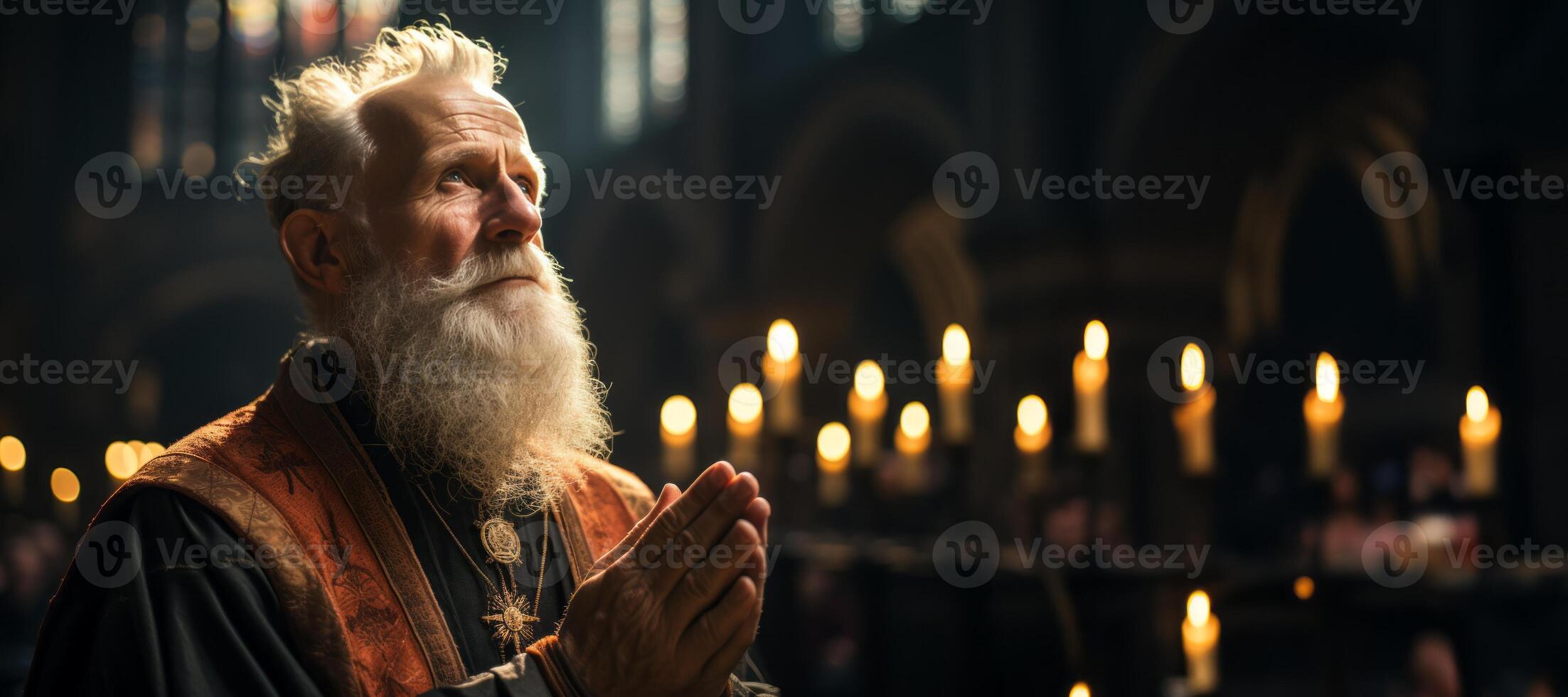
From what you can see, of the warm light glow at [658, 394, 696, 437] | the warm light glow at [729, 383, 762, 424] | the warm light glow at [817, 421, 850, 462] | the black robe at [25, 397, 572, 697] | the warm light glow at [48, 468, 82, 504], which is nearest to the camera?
the black robe at [25, 397, 572, 697]

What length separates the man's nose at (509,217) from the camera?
5.96ft

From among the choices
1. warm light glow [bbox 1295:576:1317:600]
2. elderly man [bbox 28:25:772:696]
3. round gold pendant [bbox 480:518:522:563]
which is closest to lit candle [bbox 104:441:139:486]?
elderly man [bbox 28:25:772:696]

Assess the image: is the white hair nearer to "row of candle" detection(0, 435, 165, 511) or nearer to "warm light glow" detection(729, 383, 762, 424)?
"warm light glow" detection(729, 383, 762, 424)

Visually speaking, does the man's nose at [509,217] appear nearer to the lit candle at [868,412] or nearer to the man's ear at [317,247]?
the man's ear at [317,247]

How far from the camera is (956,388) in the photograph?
3.76m

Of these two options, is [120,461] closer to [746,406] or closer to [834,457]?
[834,457]

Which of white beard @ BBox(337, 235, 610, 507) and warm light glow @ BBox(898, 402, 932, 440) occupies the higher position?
white beard @ BBox(337, 235, 610, 507)

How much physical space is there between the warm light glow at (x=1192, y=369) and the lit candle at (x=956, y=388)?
60 centimetres

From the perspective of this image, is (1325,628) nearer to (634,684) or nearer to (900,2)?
(634,684)

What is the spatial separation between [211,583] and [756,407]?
3040mm

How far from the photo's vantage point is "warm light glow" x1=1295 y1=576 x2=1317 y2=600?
224 centimetres

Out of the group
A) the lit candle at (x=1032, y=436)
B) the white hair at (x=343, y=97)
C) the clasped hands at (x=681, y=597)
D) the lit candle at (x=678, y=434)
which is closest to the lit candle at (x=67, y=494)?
the lit candle at (x=678, y=434)

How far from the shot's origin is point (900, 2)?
9.73 m

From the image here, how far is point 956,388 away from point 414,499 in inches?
86.7
